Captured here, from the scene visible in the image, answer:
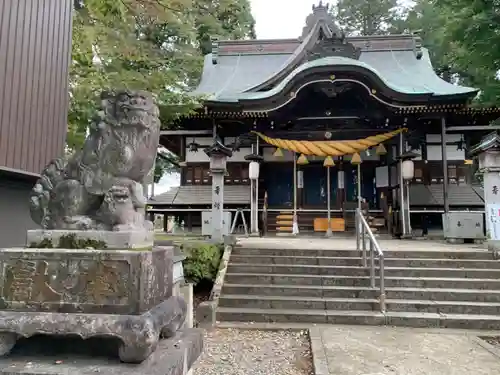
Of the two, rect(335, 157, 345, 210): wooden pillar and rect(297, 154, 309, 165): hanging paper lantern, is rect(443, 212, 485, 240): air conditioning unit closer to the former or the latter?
rect(335, 157, 345, 210): wooden pillar

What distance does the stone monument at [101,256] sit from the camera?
193cm

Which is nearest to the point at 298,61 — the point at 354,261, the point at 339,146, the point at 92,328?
the point at 339,146

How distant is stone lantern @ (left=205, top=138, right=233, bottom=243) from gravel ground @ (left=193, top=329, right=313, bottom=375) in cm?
266

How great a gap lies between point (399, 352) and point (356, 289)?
5.61 feet

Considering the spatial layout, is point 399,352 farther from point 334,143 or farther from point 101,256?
point 334,143

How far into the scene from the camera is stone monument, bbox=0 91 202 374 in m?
1.93

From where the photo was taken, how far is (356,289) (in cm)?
588

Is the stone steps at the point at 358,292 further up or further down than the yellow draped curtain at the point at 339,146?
further down

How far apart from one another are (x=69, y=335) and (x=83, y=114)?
5.31 m

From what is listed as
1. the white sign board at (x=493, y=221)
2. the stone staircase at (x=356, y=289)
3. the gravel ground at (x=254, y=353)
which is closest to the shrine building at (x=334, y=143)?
the white sign board at (x=493, y=221)

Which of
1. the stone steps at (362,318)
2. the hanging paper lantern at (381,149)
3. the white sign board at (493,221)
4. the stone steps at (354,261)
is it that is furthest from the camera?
the hanging paper lantern at (381,149)

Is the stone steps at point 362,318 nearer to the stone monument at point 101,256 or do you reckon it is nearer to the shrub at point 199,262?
the shrub at point 199,262

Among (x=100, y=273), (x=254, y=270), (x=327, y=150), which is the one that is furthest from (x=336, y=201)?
(x=100, y=273)

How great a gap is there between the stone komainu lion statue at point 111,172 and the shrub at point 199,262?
14.0ft
